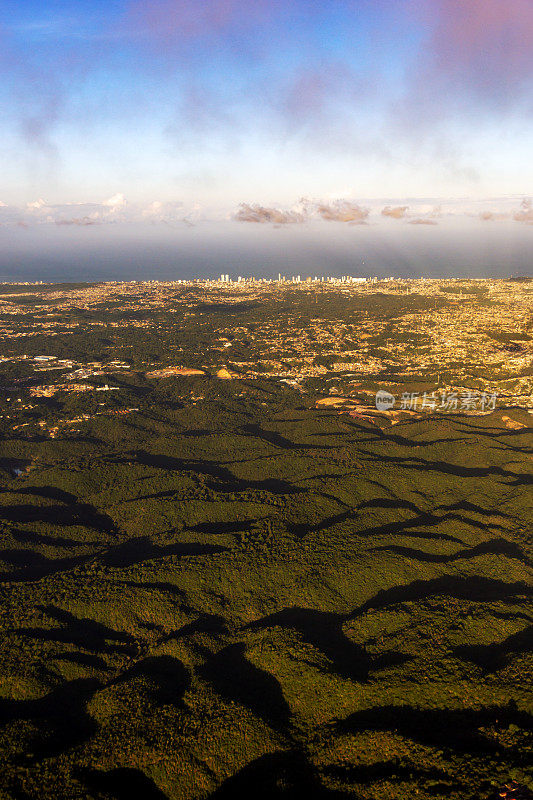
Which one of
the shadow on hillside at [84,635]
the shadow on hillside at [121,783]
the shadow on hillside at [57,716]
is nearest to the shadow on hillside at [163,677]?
the shadow on hillside at [84,635]

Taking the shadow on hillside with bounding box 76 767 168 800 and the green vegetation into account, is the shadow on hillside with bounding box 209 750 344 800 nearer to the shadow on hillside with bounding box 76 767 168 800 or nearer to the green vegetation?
the green vegetation

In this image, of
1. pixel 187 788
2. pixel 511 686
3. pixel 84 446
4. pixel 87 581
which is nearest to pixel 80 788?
pixel 187 788

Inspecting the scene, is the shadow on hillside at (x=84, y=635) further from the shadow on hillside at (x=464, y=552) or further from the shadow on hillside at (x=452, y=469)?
the shadow on hillside at (x=452, y=469)

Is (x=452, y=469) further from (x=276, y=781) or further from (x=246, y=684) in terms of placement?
(x=276, y=781)

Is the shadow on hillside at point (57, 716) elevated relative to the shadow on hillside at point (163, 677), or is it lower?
lower

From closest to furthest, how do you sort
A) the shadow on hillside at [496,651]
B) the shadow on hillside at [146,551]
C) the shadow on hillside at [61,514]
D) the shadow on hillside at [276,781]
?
the shadow on hillside at [276,781]
the shadow on hillside at [496,651]
the shadow on hillside at [146,551]
the shadow on hillside at [61,514]

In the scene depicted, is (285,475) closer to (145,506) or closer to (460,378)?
(145,506)

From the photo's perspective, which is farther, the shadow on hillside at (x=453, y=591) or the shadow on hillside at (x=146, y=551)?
the shadow on hillside at (x=146, y=551)

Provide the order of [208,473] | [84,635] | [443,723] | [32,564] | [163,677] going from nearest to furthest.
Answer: [443,723]
[163,677]
[84,635]
[32,564]
[208,473]

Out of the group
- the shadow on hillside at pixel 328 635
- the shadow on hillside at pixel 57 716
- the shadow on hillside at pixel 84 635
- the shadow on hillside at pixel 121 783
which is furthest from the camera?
the shadow on hillside at pixel 84 635

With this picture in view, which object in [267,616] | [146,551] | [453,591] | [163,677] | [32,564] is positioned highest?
[146,551]

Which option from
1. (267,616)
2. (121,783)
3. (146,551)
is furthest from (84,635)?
(267,616)
